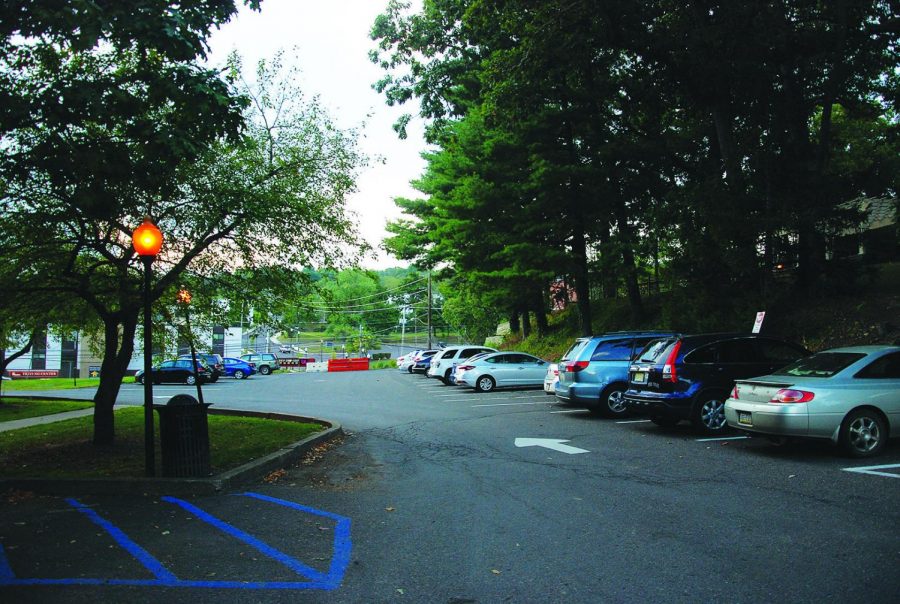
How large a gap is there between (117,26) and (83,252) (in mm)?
5311

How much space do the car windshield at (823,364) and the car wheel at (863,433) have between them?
25.0 inches

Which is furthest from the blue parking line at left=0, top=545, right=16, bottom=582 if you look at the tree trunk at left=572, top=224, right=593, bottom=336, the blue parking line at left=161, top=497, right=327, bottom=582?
the tree trunk at left=572, top=224, right=593, bottom=336

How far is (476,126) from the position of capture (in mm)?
25156

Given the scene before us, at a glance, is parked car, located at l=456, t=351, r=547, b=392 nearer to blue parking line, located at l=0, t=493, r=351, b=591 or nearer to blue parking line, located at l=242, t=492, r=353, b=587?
blue parking line, located at l=242, t=492, r=353, b=587

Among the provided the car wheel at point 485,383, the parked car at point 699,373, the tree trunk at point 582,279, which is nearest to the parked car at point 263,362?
the car wheel at point 485,383

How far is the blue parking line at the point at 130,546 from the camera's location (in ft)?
15.0

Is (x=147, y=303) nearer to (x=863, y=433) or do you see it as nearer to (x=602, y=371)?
(x=602, y=371)

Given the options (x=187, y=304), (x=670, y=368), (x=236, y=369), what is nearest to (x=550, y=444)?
(x=670, y=368)

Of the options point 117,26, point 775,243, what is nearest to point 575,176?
point 775,243

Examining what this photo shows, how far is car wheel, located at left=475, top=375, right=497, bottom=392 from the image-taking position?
22.4 meters

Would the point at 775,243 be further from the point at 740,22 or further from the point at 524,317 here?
the point at 524,317

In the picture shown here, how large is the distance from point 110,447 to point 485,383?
46.3 feet

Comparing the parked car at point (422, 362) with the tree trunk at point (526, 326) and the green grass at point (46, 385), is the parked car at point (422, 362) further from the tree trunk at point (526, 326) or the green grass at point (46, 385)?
the green grass at point (46, 385)

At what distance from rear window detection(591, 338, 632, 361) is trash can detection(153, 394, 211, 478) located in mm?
8415
